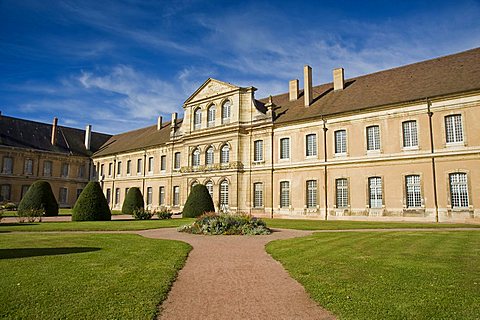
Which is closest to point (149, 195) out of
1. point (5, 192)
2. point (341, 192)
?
point (5, 192)

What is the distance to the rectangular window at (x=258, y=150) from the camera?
84.2ft

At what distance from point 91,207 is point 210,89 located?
45.1 ft

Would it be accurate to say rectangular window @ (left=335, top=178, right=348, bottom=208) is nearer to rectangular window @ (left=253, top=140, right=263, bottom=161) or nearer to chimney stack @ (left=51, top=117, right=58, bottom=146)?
rectangular window @ (left=253, top=140, right=263, bottom=161)

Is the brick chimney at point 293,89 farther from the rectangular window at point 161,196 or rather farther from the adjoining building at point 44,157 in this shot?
the adjoining building at point 44,157

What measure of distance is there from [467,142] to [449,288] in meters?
15.1

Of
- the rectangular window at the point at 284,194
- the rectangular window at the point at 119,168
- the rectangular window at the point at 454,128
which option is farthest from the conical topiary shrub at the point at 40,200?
the rectangular window at the point at 454,128

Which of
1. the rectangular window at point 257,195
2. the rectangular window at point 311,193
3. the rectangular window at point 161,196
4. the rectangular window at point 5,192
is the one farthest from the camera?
the rectangular window at point 5,192

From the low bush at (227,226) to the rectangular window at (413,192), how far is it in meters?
9.64

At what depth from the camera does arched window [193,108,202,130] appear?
29.4m

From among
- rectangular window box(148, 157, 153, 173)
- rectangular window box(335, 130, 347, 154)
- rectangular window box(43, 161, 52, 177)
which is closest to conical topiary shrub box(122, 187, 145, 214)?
rectangular window box(148, 157, 153, 173)

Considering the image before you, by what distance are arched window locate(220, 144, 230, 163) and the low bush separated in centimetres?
1318

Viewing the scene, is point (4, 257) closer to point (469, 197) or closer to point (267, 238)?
point (267, 238)

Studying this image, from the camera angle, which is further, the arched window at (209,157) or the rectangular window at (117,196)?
the rectangular window at (117,196)

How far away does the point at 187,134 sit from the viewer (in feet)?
97.8
